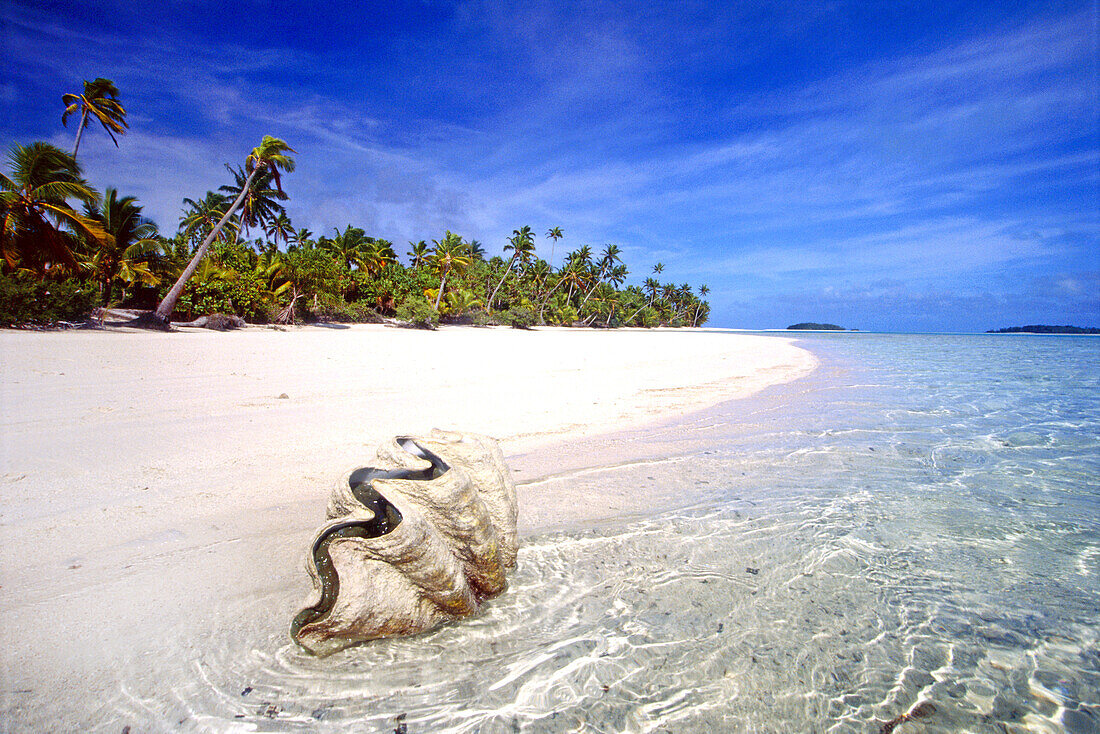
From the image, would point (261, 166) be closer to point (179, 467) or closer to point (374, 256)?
point (374, 256)

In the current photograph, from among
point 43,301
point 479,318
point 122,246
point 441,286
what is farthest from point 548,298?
point 43,301

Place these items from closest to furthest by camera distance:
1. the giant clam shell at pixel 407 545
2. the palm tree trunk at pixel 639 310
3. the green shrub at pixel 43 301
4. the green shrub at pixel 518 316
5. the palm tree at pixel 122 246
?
the giant clam shell at pixel 407 545 → the green shrub at pixel 43 301 → the palm tree at pixel 122 246 → the green shrub at pixel 518 316 → the palm tree trunk at pixel 639 310

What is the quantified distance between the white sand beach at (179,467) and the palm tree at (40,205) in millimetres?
7047

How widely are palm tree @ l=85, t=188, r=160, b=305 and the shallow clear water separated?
25.2 metres

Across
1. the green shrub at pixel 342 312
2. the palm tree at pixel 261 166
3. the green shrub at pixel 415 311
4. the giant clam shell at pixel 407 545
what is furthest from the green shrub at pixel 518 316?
the giant clam shell at pixel 407 545

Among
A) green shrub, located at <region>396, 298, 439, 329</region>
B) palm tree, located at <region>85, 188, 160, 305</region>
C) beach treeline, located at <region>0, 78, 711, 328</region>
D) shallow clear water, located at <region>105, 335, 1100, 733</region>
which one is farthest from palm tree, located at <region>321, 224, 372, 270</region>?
shallow clear water, located at <region>105, 335, 1100, 733</region>

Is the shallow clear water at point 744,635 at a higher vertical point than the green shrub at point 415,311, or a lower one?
lower

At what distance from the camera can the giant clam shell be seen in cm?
212

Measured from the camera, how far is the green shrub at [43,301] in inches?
558

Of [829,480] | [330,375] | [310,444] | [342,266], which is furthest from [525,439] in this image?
[342,266]

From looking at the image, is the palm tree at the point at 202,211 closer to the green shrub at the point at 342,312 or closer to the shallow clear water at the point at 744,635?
the green shrub at the point at 342,312

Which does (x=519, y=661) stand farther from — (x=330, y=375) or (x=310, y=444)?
(x=330, y=375)

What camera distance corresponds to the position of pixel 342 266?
1348 inches

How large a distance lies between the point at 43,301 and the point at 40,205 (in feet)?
10.2
